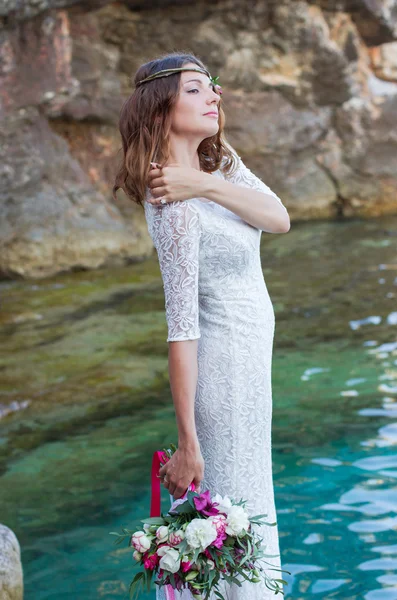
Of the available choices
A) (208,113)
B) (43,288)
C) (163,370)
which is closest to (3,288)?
(43,288)

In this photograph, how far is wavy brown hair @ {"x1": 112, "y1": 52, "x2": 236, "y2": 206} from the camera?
7.39 feet

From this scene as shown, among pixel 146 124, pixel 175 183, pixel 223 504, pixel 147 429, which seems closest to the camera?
pixel 223 504

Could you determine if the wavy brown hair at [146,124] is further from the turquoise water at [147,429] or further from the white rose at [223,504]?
the turquoise water at [147,429]

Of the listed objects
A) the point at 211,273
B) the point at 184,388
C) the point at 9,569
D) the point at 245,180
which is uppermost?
the point at 245,180

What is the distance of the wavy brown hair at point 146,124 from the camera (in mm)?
2252

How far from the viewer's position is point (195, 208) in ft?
7.14

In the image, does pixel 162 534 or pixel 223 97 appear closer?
pixel 162 534

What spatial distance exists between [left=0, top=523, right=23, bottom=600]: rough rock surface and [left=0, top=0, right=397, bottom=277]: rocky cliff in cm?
→ 733

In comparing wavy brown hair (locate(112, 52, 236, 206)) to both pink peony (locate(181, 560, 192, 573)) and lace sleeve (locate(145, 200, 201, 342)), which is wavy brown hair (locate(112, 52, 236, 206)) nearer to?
lace sleeve (locate(145, 200, 201, 342))

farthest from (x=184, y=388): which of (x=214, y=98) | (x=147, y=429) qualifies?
(x=147, y=429)

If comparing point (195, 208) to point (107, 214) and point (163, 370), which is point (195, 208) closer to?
point (163, 370)

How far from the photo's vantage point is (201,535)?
1.92 metres

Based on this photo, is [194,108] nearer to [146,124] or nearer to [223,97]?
[146,124]

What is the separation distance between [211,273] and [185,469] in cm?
53
